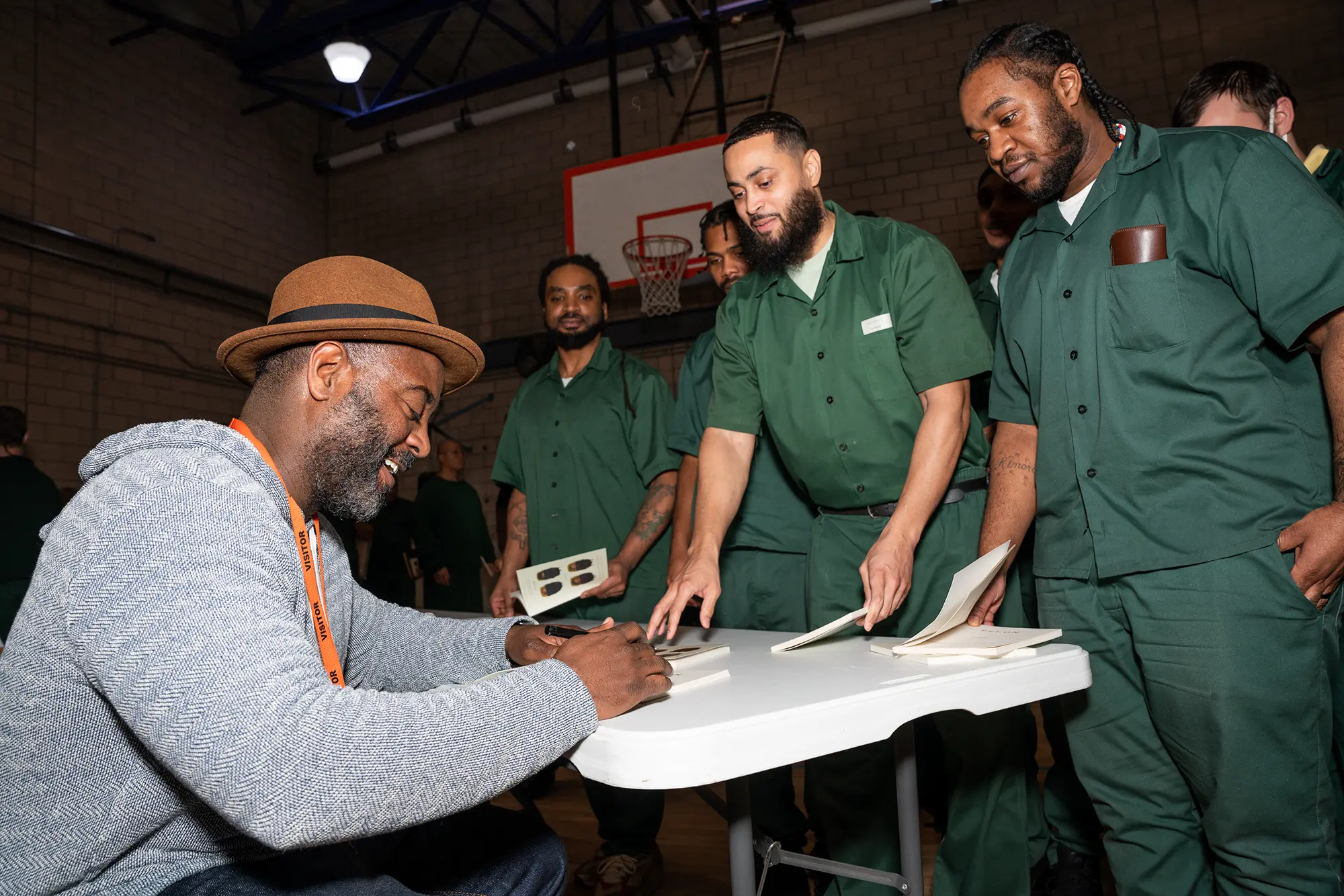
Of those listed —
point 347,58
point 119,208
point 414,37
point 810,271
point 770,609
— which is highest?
point 414,37

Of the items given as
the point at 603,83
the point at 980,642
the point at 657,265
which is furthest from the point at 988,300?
the point at 603,83

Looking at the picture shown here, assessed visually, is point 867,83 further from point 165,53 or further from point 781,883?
point 781,883

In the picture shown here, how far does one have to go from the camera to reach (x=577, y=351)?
3.18 meters

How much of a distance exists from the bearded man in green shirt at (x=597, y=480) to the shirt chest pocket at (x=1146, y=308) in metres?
1.55

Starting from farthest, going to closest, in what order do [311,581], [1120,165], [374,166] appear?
[374,166] < [1120,165] < [311,581]

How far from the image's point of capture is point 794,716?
1.01 metres

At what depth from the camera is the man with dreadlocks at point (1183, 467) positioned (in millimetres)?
Result: 1455

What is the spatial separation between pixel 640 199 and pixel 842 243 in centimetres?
441

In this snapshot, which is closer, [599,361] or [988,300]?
[988,300]

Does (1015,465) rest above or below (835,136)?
below

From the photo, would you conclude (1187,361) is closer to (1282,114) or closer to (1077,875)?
(1282,114)

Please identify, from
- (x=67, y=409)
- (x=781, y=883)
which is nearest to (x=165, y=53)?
(x=67, y=409)

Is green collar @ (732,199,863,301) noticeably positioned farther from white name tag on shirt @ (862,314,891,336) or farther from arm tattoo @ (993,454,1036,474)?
arm tattoo @ (993,454,1036,474)

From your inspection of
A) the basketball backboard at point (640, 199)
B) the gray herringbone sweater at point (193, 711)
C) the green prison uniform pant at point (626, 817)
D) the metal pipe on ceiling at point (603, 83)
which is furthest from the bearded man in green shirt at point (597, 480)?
the metal pipe on ceiling at point (603, 83)
